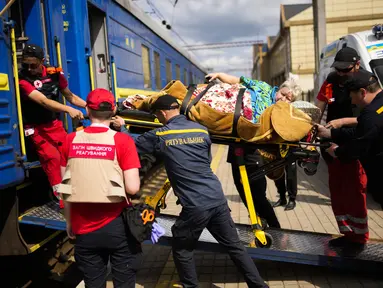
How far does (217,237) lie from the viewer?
11.4 feet

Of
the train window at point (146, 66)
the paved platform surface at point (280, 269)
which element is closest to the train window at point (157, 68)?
the train window at point (146, 66)

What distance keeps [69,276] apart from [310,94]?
22.8 m

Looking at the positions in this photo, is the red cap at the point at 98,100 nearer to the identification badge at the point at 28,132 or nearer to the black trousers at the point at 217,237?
the black trousers at the point at 217,237

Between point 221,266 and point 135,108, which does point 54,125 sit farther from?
point 221,266

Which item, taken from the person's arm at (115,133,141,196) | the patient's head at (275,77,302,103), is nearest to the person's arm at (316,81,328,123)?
the patient's head at (275,77,302,103)

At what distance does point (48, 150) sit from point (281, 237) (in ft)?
8.41

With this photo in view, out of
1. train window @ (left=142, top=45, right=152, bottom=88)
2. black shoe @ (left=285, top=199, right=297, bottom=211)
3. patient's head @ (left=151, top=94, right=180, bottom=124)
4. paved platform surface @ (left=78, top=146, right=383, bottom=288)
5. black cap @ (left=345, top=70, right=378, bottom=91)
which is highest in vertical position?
train window @ (left=142, top=45, right=152, bottom=88)

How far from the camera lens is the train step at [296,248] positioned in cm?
379

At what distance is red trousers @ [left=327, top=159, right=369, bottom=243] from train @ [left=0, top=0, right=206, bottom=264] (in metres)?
2.86

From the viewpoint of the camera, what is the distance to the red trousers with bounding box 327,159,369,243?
4020mm

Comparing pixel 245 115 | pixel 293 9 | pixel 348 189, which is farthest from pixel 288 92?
pixel 293 9

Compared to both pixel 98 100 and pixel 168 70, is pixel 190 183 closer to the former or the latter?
pixel 98 100

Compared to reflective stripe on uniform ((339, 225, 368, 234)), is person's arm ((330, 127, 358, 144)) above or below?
above

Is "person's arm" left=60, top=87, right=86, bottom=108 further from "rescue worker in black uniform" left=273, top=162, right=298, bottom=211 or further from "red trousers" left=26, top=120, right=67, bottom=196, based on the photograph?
"rescue worker in black uniform" left=273, top=162, right=298, bottom=211
